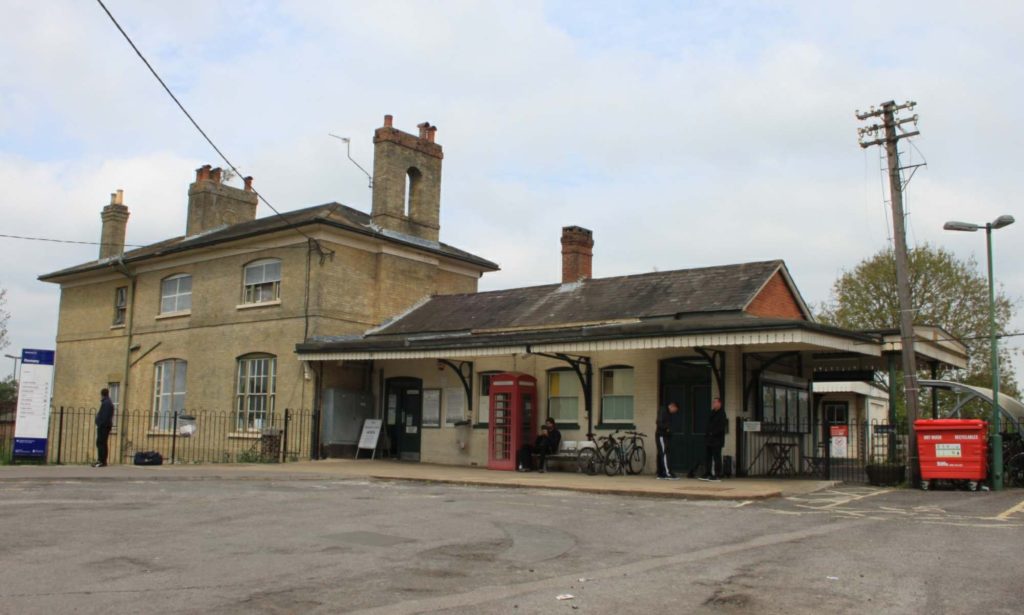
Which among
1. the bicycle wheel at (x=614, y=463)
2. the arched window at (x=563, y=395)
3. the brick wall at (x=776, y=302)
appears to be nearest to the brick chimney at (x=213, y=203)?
the arched window at (x=563, y=395)

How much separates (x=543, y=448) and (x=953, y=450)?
8.64 metres

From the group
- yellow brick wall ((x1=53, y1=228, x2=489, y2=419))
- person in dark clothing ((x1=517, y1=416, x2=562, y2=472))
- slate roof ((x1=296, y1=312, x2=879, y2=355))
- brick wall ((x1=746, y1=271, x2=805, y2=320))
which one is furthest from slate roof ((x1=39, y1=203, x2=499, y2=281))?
brick wall ((x1=746, y1=271, x2=805, y2=320))

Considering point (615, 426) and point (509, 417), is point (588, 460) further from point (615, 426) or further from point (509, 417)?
point (509, 417)

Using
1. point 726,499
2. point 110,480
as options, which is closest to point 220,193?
point 110,480

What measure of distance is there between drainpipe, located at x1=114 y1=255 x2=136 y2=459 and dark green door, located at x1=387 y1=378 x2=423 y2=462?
1008 centimetres

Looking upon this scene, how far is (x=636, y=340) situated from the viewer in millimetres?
18859

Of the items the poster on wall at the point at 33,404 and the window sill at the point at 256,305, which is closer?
the poster on wall at the point at 33,404

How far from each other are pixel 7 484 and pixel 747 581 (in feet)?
41.7

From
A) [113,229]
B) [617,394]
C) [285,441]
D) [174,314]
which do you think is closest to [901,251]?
[617,394]

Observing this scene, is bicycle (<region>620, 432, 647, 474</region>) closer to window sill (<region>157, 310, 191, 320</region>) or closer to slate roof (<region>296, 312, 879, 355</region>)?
slate roof (<region>296, 312, 879, 355</region>)

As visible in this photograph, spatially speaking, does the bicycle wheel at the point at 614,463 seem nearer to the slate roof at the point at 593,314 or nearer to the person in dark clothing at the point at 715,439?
the person in dark clothing at the point at 715,439

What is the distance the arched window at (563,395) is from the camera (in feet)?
73.5

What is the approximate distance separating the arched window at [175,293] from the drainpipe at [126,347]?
1.72 metres

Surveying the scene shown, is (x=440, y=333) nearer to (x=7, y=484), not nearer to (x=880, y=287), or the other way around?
(x=7, y=484)
